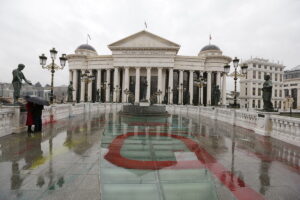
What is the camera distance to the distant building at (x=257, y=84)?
7019cm

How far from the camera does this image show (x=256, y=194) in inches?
127

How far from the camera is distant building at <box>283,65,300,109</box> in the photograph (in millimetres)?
74438

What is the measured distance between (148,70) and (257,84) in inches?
2124

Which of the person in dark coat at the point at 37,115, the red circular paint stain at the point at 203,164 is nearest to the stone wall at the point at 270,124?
the red circular paint stain at the point at 203,164

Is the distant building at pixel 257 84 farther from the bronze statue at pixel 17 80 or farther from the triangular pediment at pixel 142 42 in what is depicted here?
the bronze statue at pixel 17 80

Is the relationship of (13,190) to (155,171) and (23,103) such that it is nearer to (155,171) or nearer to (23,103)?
(155,171)

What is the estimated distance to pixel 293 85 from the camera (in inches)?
3041

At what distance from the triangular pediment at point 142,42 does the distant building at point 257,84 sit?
1653 inches

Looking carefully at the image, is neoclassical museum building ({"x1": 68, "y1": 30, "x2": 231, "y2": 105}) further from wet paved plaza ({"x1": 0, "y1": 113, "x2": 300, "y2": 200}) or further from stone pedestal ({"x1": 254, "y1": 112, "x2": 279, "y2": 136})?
wet paved plaza ({"x1": 0, "y1": 113, "x2": 300, "y2": 200})

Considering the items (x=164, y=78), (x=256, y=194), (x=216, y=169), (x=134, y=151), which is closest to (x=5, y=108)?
(x=134, y=151)

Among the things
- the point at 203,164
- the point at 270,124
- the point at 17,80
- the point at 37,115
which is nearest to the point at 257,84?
the point at 270,124

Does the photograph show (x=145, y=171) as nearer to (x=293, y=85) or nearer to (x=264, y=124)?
(x=264, y=124)

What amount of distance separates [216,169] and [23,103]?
1040cm

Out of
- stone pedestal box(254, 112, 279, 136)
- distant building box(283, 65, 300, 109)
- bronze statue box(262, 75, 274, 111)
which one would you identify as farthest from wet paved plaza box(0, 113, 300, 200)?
distant building box(283, 65, 300, 109)
